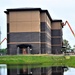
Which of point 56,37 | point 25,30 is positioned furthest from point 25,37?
point 56,37

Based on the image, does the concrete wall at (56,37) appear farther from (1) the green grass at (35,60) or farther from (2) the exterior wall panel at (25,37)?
(1) the green grass at (35,60)

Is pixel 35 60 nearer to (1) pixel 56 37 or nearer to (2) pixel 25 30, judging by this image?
(2) pixel 25 30

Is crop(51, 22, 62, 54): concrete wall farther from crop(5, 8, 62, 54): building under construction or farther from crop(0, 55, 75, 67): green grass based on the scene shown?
crop(0, 55, 75, 67): green grass

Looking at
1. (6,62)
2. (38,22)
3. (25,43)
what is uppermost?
(38,22)

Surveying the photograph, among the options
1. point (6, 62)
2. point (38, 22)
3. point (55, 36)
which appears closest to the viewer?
point (6, 62)

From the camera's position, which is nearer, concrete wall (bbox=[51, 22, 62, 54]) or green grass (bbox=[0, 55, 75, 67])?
green grass (bbox=[0, 55, 75, 67])

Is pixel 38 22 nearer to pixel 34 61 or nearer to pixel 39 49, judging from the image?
pixel 39 49

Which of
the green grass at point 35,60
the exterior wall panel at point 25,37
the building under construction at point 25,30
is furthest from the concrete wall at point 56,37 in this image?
the green grass at point 35,60

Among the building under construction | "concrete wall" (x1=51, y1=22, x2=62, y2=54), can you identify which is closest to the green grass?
the building under construction

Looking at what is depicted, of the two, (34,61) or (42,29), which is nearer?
(34,61)

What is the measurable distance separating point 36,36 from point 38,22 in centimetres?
483

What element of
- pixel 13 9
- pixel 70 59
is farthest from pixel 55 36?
pixel 70 59

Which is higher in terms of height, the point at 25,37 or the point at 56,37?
the point at 56,37

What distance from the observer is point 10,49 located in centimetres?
9731
